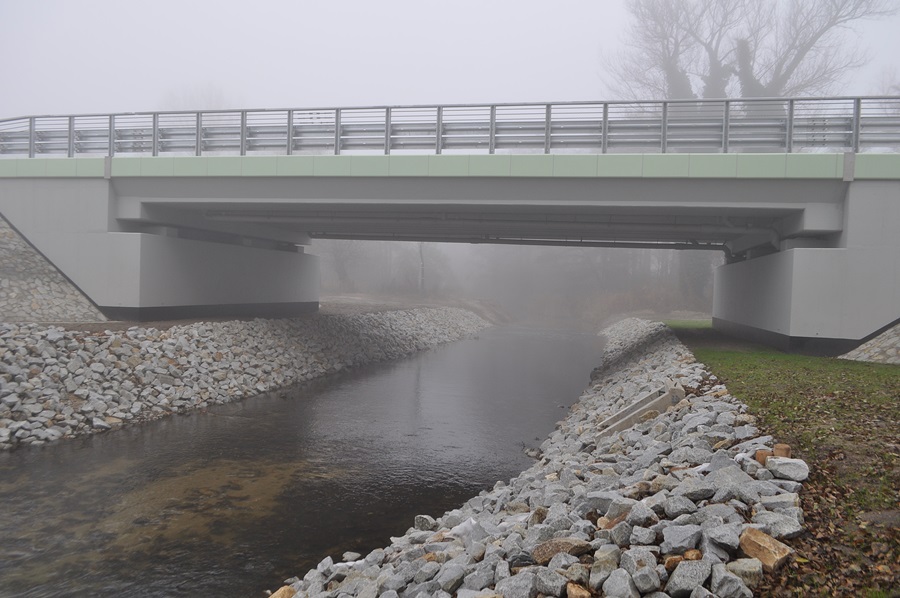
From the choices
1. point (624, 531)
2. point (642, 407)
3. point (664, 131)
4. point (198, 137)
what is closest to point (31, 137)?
point (198, 137)

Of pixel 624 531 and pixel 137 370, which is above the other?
pixel 624 531

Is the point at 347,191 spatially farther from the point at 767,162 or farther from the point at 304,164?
the point at 767,162

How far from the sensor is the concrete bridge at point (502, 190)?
1672 cm

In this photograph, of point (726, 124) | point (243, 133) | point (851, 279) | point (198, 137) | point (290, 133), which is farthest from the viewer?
point (198, 137)

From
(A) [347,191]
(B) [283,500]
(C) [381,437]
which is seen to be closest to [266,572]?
(B) [283,500]

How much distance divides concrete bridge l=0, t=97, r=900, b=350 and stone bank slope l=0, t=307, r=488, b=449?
3.25m

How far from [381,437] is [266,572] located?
22.9 ft

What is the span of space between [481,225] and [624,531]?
1909cm

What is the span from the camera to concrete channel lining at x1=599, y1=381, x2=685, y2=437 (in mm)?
11016

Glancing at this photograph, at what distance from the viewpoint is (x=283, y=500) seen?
1024 cm

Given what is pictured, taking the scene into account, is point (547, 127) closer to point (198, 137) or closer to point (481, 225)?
point (481, 225)

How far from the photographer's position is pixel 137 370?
658 inches

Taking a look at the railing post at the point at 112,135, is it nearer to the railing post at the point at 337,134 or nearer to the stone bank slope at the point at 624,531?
the railing post at the point at 337,134

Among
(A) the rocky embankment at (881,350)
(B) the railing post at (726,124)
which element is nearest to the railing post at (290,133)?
(B) the railing post at (726,124)
